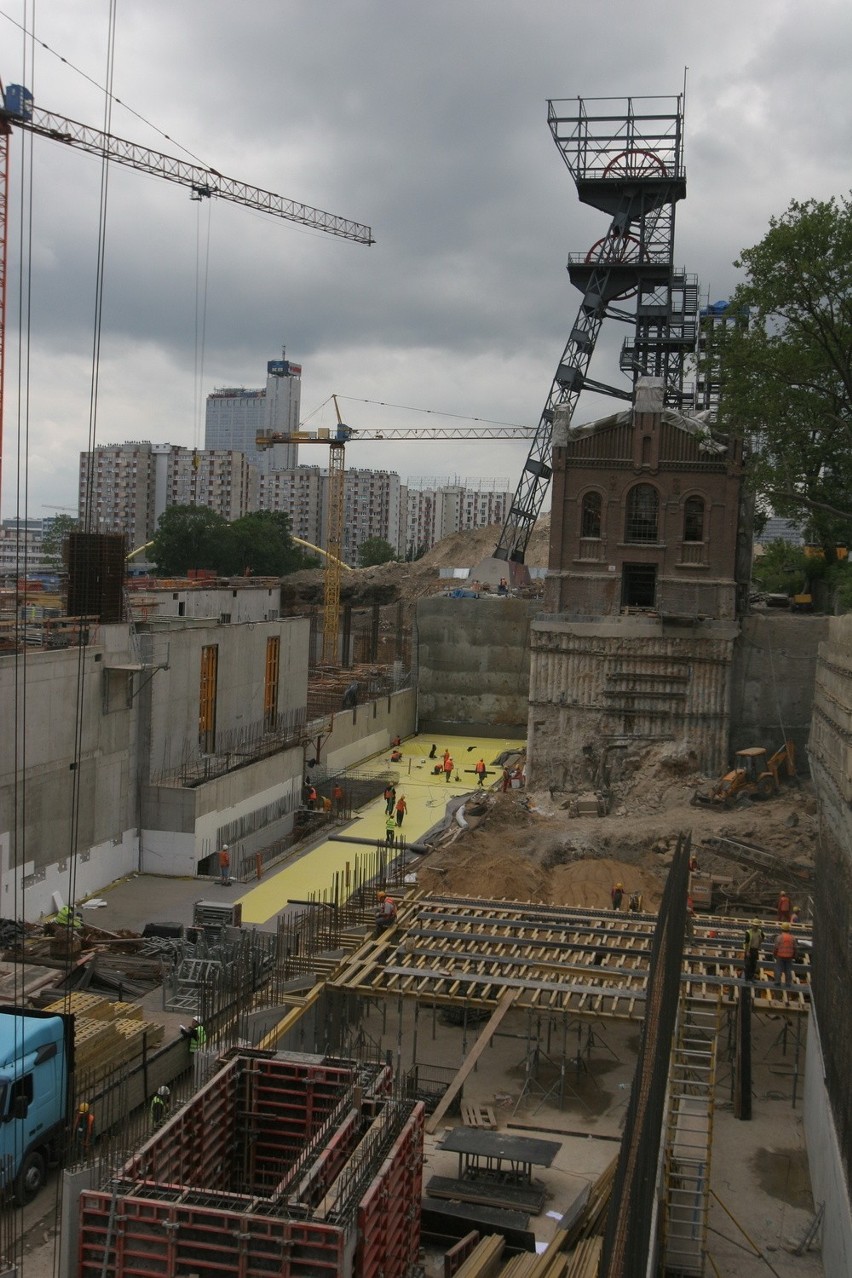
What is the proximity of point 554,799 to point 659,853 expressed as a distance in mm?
6796

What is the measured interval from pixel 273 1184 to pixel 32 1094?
119 inches

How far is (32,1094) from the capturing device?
13.8 m

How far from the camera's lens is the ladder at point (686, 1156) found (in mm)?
12766

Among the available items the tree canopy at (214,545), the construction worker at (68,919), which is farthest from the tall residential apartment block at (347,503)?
the construction worker at (68,919)

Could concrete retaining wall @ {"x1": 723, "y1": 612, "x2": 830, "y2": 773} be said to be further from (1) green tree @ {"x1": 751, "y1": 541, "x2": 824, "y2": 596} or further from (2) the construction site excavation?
(1) green tree @ {"x1": 751, "y1": 541, "x2": 824, "y2": 596}

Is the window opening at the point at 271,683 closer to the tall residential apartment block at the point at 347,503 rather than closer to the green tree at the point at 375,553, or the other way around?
the green tree at the point at 375,553

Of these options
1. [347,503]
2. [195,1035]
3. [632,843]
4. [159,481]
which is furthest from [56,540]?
[195,1035]

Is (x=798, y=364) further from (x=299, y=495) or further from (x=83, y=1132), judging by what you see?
(x=299, y=495)

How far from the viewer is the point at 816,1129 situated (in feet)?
49.3

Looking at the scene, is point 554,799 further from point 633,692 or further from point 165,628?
point 165,628

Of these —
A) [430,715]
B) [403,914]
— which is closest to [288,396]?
[430,715]

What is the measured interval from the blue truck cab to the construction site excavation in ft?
0.16

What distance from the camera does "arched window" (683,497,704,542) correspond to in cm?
3663

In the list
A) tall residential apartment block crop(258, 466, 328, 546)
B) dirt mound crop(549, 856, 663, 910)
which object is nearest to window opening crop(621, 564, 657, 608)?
dirt mound crop(549, 856, 663, 910)
